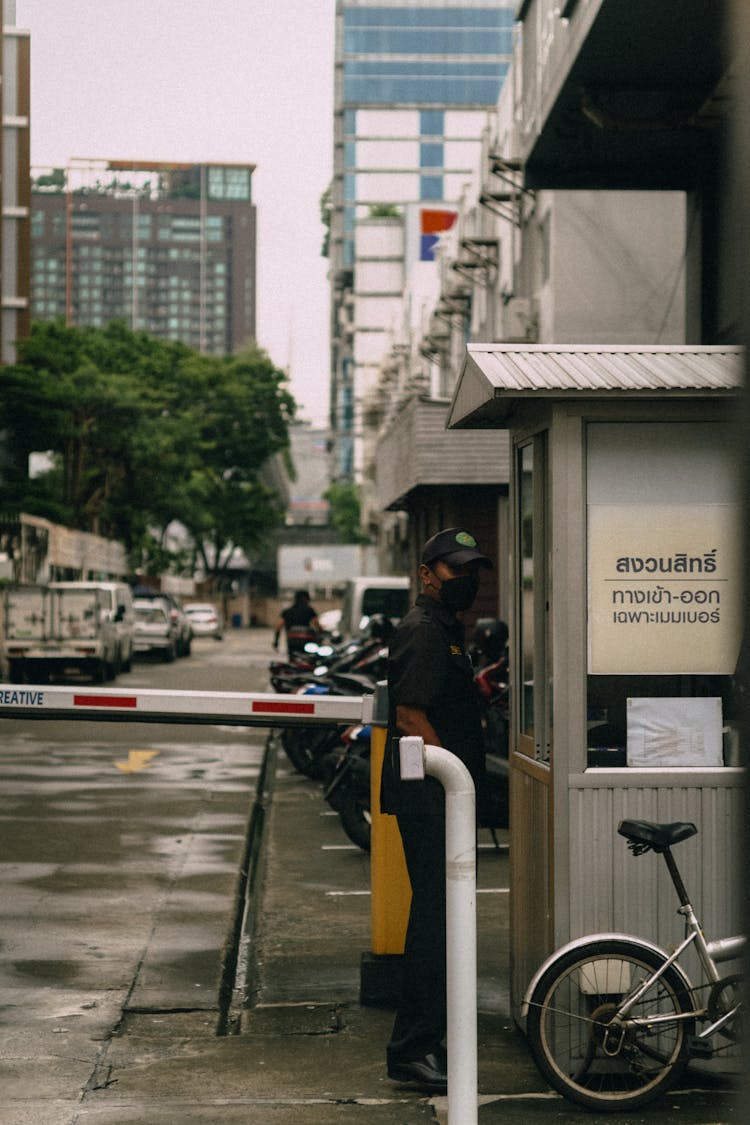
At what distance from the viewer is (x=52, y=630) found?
32.8m

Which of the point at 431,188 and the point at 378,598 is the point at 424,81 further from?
the point at 378,598

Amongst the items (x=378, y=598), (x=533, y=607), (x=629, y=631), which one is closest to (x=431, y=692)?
(x=629, y=631)

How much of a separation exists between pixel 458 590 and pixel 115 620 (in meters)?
30.2

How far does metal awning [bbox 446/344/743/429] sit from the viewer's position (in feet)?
18.7

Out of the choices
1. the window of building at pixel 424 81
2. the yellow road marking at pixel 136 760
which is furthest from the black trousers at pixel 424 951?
the window of building at pixel 424 81

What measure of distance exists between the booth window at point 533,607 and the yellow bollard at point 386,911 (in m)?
0.70

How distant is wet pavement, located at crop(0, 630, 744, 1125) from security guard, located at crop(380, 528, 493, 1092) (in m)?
0.21

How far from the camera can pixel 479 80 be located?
408ft

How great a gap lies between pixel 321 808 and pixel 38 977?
21.0ft

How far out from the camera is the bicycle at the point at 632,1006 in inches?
209

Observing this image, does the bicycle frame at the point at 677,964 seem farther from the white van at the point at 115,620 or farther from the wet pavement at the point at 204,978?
the white van at the point at 115,620

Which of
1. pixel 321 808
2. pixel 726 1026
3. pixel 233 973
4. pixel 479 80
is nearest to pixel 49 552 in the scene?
pixel 321 808

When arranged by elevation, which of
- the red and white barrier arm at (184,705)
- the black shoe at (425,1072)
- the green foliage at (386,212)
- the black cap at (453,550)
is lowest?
the black shoe at (425,1072)

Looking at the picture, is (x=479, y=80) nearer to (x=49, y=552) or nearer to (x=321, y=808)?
(x=49, y=552)
